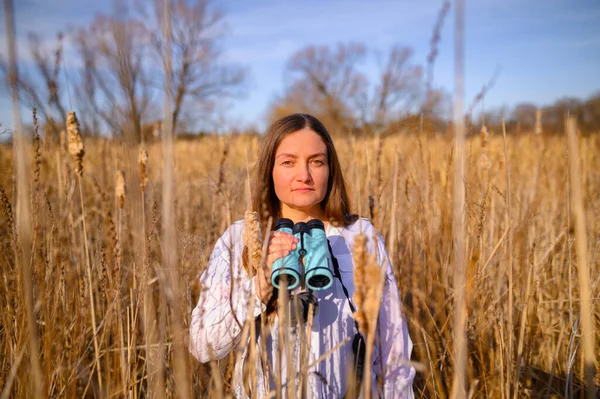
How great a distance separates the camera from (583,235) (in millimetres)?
684

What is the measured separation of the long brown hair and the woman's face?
3 cm

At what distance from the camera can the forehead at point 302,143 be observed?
1.30 meters

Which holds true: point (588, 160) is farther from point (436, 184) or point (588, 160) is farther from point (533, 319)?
point (533, 319)

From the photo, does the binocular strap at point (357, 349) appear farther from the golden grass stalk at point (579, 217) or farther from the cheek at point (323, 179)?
the golden grass stalk at point (579, 217)

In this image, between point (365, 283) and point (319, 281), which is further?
point (319, 281)

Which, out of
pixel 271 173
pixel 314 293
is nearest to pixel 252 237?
pixel 314 293

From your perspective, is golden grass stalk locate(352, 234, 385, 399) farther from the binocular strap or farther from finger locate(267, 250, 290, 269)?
the binocular strap

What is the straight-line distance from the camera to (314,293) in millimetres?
1119

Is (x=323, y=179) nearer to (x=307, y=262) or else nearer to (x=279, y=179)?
(x=279, y=179)

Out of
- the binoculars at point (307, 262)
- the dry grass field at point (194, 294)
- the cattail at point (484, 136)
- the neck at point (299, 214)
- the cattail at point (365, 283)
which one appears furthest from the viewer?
the cattail at point (484, 136)

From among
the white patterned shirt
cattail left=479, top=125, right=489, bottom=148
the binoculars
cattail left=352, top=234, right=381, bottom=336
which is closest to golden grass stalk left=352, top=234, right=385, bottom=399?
cattail left=352, top=234, right=381, bottom=336

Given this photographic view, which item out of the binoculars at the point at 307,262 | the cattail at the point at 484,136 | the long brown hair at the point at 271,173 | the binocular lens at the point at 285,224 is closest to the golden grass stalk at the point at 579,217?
the binoculars at the point at 307,262

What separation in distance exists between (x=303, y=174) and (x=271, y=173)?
0.20m

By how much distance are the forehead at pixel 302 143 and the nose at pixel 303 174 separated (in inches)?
2.4
